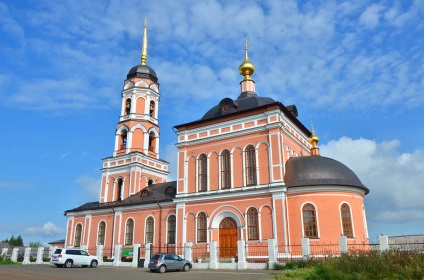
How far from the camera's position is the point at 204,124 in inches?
1040

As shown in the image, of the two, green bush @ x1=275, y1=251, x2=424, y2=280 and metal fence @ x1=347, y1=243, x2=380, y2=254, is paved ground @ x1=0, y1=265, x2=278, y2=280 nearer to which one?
green bush @ x1=275, y1=251, x2=424, y2=280

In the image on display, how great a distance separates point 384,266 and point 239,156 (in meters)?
14.6

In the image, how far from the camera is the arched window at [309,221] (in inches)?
814

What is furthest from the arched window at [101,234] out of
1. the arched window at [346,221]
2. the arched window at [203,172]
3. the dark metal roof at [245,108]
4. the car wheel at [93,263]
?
the arched window at [346,221]

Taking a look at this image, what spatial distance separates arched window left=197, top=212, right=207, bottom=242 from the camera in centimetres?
2423

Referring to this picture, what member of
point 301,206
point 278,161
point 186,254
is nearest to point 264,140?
point 278,161

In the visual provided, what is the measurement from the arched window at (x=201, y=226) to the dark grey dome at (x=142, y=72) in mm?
17291

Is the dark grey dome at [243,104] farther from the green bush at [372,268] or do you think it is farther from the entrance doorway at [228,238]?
the green bush at [372,268]

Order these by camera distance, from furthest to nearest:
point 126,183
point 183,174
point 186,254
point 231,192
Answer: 1. point 126,183
2. point 183,174
3. point 231,192
4. point 186,254

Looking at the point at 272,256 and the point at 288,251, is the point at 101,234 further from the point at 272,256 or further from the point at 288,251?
the point at 272,256

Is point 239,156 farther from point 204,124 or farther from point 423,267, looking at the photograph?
point 423,267

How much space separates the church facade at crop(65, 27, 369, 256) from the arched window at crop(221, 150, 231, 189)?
0.07 m

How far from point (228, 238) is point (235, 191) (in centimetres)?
312

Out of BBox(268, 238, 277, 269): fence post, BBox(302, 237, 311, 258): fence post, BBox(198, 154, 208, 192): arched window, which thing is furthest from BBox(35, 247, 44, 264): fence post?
BBox(302, 237, 311, 258): fence post
